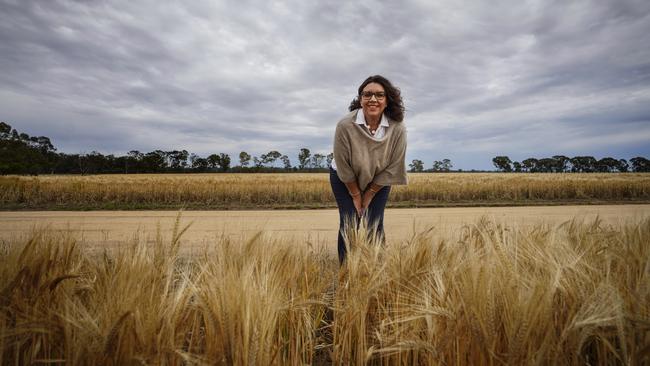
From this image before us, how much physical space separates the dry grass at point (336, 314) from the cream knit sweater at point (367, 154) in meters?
1.45

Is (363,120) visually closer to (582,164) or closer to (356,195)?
(356,195)

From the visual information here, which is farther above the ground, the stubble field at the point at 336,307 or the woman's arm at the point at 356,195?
the woman's arm at the point at 356,195

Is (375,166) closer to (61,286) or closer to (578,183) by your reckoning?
(61,286)

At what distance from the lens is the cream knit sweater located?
342cm

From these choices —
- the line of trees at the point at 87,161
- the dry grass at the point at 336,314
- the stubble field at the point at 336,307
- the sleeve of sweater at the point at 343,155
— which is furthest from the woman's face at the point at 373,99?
the line of trees at the point at 87,161

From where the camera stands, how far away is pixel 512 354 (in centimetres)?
119

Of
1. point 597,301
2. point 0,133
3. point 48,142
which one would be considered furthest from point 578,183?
point 48,142

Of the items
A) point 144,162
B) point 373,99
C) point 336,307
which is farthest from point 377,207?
point 144,162

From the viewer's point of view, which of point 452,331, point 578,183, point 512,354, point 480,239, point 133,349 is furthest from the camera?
point 578,183

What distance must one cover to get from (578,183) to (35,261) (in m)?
23.1

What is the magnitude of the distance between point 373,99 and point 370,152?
0.56 meters

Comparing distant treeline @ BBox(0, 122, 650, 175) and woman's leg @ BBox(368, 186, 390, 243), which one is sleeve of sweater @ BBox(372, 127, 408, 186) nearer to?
woman's leg @ BBox(368, 186, 390, 243)

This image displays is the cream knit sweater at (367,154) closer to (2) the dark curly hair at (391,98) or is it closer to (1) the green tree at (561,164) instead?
(2) the dark curly hair at (391,98)

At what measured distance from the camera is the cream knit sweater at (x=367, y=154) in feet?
11.2
